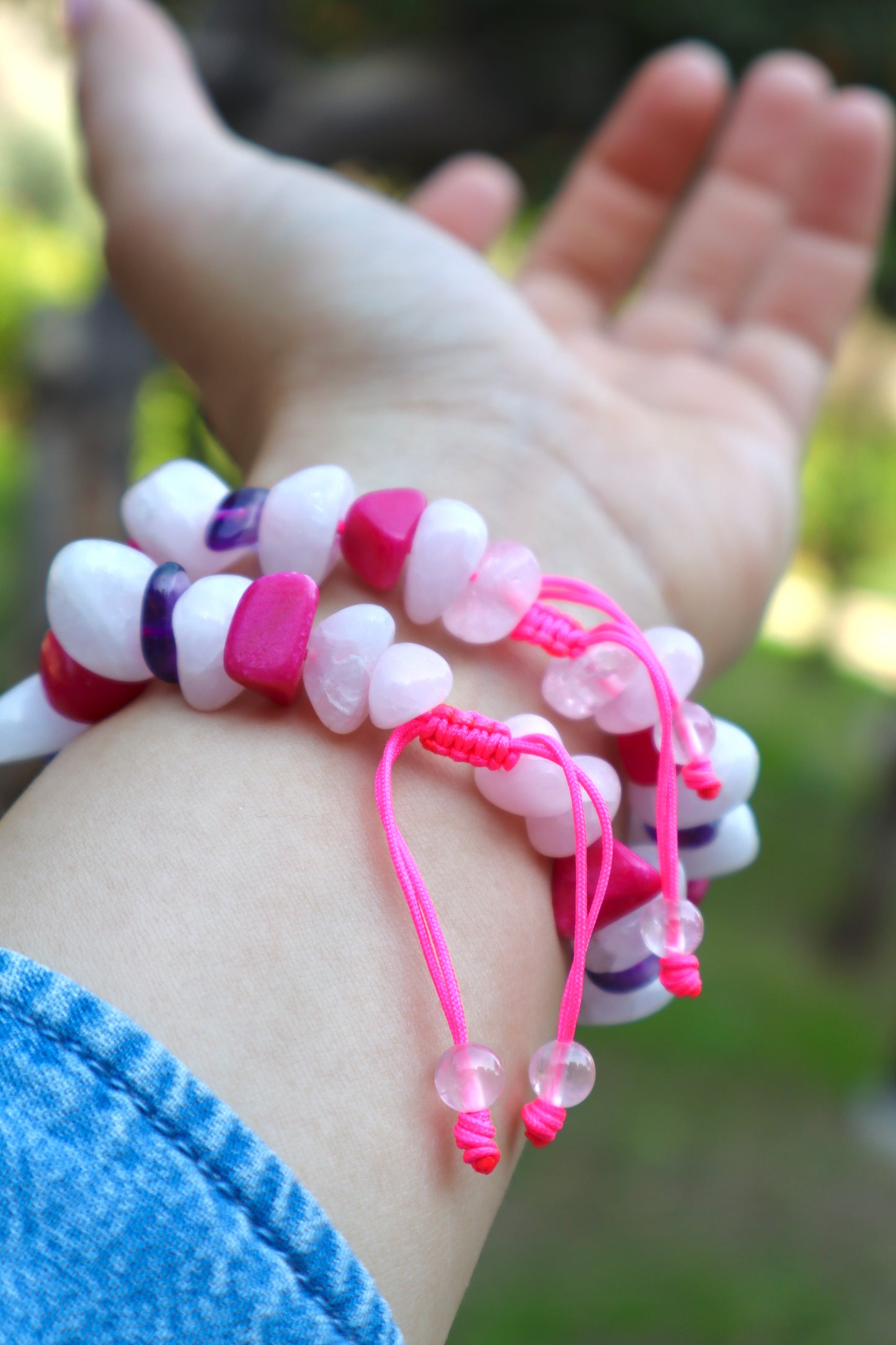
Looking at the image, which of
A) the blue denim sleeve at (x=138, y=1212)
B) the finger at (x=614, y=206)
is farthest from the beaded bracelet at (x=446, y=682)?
the finger at (x=614, y=206)

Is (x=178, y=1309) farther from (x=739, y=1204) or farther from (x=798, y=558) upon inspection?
(x=798, y=558)

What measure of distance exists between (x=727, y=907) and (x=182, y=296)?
3.21m

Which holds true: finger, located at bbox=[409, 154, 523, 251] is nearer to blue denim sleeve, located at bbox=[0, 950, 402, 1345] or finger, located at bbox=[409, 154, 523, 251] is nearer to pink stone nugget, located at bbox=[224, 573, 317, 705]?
pink stone nugget, located at bbox=[224, 573, 317, 705]

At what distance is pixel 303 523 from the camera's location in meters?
0.74

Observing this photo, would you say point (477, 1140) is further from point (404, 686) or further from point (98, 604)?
point (98, 604)

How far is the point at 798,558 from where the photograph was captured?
7.60 m

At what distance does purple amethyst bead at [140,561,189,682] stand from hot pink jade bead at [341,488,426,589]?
12cm

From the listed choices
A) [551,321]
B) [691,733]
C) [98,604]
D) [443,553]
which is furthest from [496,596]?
[551,321]

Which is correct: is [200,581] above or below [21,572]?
above

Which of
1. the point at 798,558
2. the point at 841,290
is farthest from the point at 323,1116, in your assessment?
the point at 798,558

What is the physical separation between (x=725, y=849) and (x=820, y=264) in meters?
0.83

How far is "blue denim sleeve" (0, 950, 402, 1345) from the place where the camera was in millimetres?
485

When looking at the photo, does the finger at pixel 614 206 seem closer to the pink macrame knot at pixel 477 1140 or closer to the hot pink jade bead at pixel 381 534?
the hot pink jade bead at pixel 381 534

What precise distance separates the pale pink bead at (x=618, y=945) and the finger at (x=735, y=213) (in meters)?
0.84
